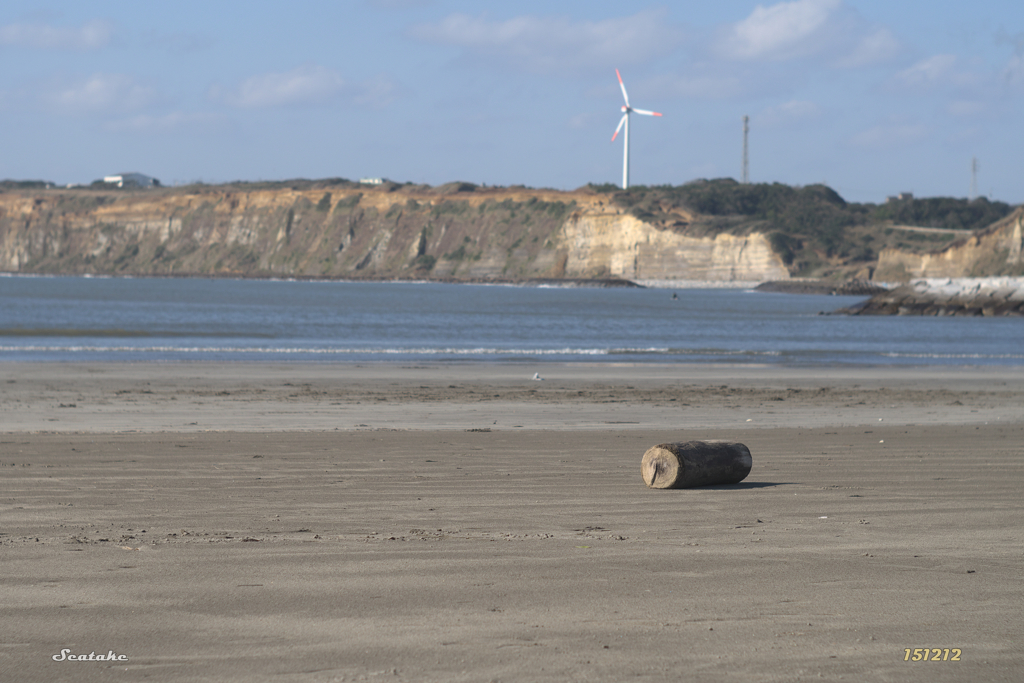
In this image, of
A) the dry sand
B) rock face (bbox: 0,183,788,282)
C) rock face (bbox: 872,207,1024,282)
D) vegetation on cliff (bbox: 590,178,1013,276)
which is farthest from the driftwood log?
vegetation on cliff (bbox: 590,178,1013,276)

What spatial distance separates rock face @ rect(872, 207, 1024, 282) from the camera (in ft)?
322

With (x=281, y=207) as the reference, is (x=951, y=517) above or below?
below

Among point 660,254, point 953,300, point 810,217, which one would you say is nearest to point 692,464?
point 953,300

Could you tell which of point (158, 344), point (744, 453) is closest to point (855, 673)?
point (744, 453)

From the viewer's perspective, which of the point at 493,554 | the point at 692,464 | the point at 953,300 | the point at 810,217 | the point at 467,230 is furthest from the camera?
the point at 467,230

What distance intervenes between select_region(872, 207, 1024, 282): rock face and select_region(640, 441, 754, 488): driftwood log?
99178mm

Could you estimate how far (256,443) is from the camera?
10.9 meters

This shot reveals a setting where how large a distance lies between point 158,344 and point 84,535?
1007 inches

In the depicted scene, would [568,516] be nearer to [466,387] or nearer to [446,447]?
[446,447]

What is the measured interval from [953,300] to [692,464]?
66900 mm

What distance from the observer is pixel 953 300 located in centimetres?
6794

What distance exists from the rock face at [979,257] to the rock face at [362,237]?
1914 cm

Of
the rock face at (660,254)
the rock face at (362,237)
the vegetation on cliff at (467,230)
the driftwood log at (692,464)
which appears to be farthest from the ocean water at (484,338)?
the vegetation on cliff at (467,230)

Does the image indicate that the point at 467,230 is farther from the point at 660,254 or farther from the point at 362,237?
the point at 660,254
